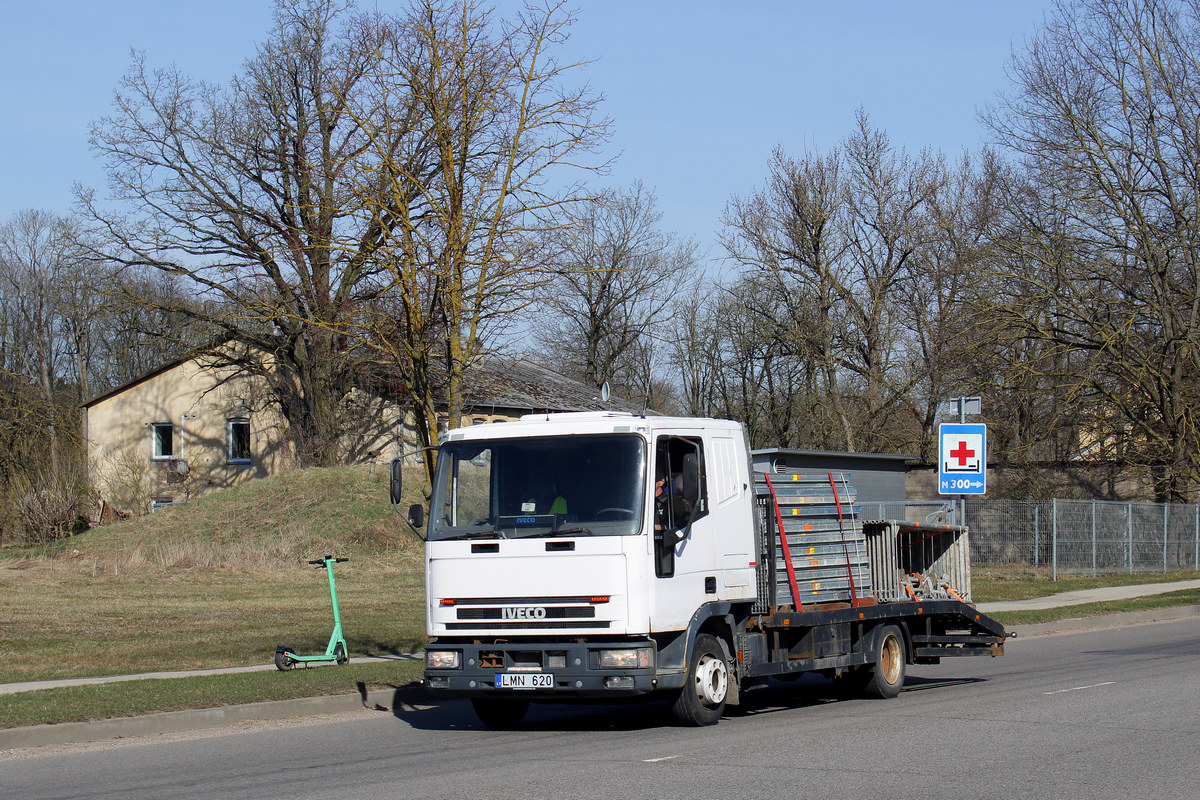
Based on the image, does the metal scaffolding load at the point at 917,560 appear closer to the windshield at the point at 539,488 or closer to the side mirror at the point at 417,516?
the windshield at the point at 539,488

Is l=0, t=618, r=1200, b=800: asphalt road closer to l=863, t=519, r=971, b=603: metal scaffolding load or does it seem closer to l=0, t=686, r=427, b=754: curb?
l=0, t=686, r=427, b=754: curb

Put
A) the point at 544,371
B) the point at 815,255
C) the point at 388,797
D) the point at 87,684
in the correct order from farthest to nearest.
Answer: the point at 544,371 → the point at 815,255 → the point at 87,684 → the point at 388,797

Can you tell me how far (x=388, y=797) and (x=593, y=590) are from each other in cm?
268

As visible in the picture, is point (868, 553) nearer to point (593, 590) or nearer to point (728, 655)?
point (728, 655)

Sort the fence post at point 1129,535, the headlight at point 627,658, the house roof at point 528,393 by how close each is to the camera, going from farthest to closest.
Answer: the house roof at point 528,393, the fence post at point 1129,535, the headlight at point 627,658

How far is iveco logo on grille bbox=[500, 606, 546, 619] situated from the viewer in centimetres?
977

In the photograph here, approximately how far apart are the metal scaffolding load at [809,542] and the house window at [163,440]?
138 feet

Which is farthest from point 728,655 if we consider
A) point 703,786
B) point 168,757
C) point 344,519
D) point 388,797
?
point 344,519

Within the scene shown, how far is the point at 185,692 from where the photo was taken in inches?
462

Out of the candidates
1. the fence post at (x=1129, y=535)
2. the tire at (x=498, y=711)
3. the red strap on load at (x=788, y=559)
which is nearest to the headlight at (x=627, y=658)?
the tire at (x=498, y=711)

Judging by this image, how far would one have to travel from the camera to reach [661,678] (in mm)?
9633

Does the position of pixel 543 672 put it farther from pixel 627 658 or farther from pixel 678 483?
pixel 678 483

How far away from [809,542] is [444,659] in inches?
150

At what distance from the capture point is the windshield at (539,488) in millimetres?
9836
